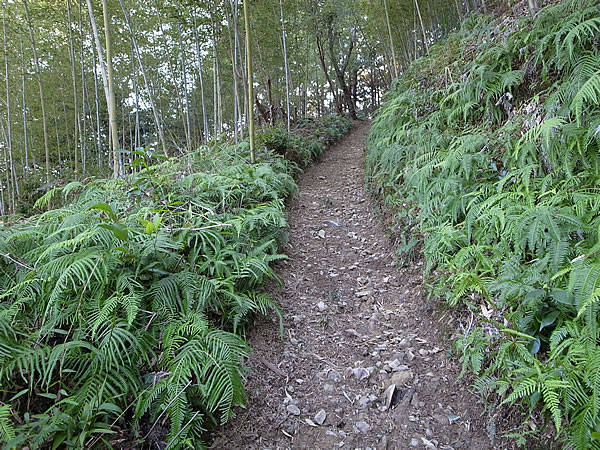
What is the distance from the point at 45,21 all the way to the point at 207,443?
9.29 m

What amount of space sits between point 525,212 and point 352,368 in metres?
1.55

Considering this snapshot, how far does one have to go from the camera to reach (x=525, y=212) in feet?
6.73

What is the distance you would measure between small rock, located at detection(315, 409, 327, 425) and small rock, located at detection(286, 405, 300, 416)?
12cm

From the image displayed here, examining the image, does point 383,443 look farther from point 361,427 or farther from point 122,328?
point 122,328

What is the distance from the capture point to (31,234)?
2416 mm

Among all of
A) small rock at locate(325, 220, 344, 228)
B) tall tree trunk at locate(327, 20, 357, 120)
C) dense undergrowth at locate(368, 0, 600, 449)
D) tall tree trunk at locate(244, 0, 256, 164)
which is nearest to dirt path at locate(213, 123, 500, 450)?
dense undergrowth at locate(368, 0, 600, 449)

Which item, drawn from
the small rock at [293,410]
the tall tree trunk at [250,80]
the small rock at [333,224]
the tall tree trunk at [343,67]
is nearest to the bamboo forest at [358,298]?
the small rock at [293,410]

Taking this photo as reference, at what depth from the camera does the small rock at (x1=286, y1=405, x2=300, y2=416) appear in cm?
204

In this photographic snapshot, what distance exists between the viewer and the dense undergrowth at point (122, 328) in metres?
1.62

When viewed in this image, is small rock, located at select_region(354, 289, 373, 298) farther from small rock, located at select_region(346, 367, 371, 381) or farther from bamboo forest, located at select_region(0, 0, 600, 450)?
small rock, located at select_region(346, 367, 371, 381)

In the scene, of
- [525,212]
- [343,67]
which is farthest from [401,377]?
[343,67]

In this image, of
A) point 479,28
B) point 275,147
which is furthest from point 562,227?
point 275,147

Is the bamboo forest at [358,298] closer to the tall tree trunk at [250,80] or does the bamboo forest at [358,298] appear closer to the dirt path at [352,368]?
the dirt path at [352,368]

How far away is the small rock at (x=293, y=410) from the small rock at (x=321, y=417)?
12 cm
